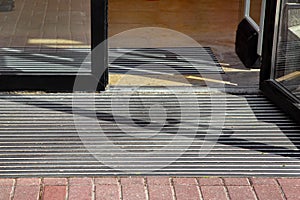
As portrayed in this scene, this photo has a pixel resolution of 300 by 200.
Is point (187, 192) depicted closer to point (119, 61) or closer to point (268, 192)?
point (268, 192)

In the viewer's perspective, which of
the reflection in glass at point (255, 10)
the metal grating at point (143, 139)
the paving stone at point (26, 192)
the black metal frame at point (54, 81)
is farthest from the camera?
the reflection in glass at point (255, 10)

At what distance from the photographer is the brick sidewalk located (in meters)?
3.24

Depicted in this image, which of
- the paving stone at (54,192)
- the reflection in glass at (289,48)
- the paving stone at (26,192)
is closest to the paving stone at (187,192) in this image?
the paving stone at (54,192)

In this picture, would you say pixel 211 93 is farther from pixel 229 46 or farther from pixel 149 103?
pixel 229 46

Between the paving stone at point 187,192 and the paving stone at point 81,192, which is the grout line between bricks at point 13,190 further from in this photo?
the paving stone at point 187,192

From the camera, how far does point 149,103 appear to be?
4.46 meters

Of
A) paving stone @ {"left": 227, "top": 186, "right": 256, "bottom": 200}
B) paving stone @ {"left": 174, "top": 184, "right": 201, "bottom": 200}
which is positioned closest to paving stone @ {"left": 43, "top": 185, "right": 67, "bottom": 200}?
paving stone @ {"left": 174, "top": 184, "right": 201, "bottom": 200}

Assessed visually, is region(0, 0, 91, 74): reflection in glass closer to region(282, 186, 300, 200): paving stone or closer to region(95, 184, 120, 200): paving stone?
region(95, 184, 120, 200): paving stone

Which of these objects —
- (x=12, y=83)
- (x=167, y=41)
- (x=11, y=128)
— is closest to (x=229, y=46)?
(x=167, y=41)

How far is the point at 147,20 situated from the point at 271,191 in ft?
12.1

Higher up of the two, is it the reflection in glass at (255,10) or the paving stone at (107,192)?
the reflection in glass at (255,10)

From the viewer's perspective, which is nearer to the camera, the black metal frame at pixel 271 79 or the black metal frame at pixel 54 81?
the black metal frame at pixel 271 79

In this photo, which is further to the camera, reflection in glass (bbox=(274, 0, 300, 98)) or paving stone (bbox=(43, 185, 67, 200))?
reflection in glass (bbox=(274, 0, 300, 98))

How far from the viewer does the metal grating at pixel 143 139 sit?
139 inches
